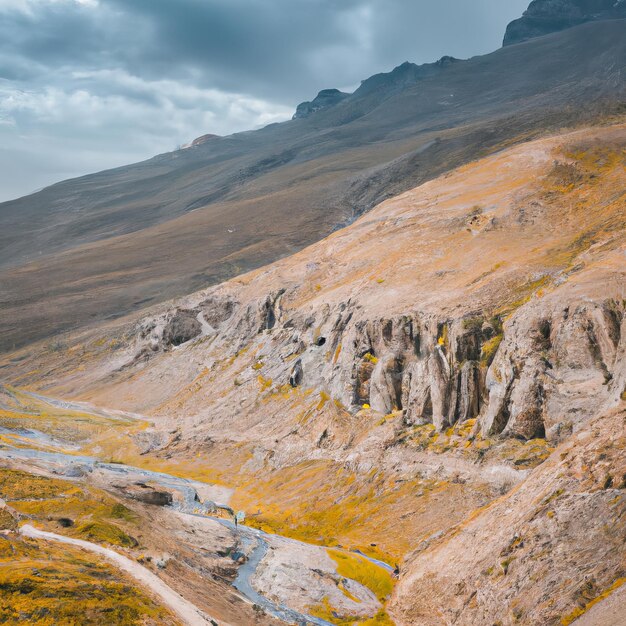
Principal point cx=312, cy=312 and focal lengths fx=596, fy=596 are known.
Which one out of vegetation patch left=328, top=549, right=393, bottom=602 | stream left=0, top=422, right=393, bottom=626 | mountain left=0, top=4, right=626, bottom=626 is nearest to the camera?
mountain left=0, top=4, right=626, bottom=626

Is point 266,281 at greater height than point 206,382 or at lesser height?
greater

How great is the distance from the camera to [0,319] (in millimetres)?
194125

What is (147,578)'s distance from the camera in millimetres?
31047

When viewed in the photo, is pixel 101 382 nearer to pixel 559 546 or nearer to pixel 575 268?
pixel 575 268

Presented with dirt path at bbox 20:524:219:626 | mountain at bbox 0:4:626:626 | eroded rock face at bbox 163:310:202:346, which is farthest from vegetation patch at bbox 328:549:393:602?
eroded rock face at bbox 163:310:202:346

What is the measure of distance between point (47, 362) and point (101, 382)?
1347 inches

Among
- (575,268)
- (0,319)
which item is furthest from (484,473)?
(0,319)

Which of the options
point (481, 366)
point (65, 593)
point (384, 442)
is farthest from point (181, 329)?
point (65, 593)

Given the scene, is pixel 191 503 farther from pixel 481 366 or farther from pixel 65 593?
pixel 65 593

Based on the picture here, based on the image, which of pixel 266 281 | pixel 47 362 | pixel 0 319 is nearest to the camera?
pixel 266 281

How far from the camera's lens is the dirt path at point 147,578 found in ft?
91.1

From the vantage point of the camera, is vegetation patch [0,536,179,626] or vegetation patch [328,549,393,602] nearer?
vegetation patch [0,536,179,626]

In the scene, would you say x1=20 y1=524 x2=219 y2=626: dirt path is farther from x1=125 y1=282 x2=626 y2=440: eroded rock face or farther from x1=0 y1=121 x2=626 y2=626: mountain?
x1=125 y1=282 x2=626 y2=440: eroded rock face

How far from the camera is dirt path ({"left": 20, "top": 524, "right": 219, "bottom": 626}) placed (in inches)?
1094
